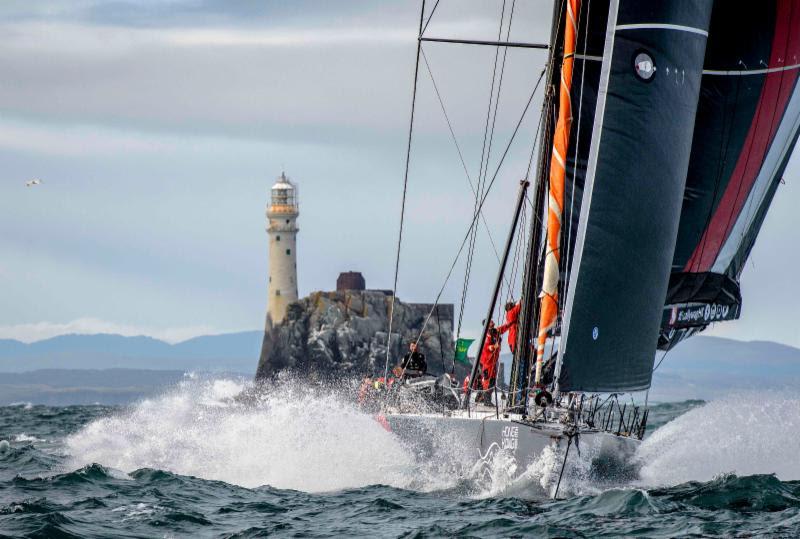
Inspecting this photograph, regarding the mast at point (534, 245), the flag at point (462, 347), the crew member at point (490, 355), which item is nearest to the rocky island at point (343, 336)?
the flag at point (462, 347)

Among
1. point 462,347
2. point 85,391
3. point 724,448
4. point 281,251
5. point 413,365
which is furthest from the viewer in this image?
point 85,391

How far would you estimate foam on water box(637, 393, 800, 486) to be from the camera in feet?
63.2

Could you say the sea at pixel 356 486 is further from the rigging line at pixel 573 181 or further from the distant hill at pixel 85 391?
the distant hill at pixel 85 391

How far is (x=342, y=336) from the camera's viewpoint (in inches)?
2933

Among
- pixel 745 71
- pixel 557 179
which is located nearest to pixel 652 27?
pixel 557 179

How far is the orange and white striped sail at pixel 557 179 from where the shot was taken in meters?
18.7

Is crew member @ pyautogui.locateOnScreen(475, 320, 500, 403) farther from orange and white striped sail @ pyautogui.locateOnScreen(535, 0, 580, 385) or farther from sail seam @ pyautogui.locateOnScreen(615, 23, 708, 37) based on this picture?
sail seam @ pyautogui.locateOnScreen(615, 23, 708, 37)

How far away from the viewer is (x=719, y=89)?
67.9 feet

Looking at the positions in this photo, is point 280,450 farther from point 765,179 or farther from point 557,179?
point 765,179

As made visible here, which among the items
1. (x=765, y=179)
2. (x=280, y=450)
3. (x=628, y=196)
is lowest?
(x=280, y=450)

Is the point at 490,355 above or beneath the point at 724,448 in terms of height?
above

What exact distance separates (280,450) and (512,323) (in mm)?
4111

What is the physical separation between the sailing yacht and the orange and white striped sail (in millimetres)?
20

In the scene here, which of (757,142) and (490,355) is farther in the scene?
(757,142)
